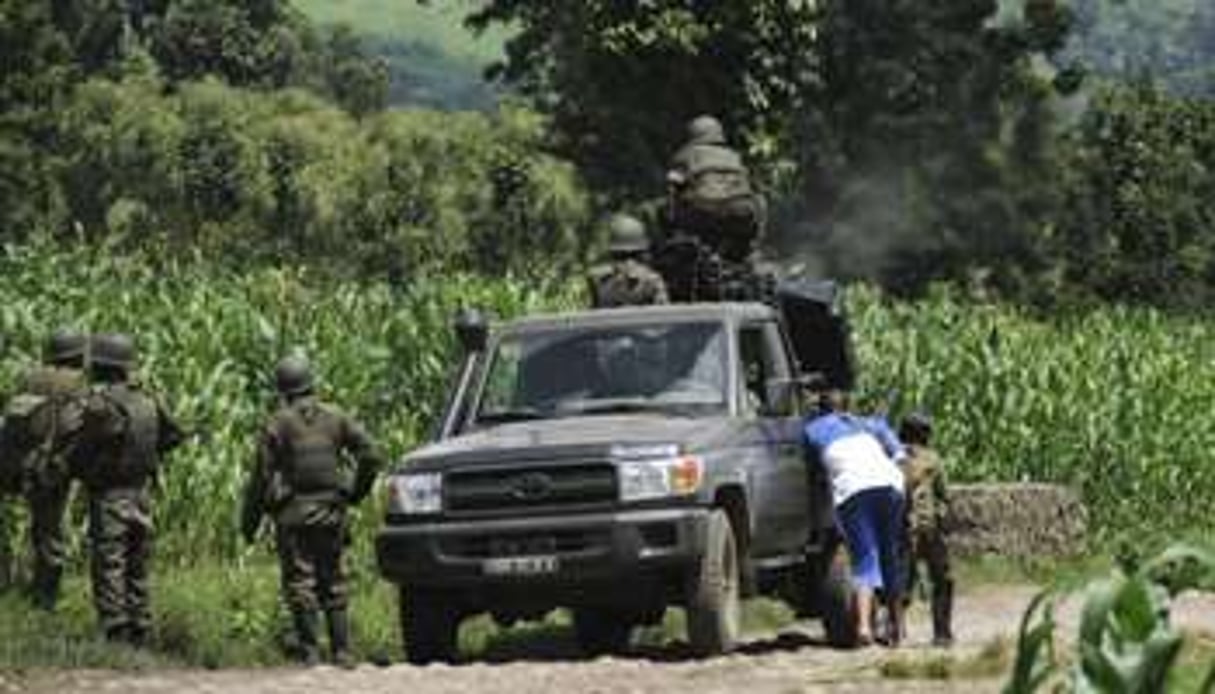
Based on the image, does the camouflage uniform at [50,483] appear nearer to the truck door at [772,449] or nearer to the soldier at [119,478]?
the soldier at [119,478]

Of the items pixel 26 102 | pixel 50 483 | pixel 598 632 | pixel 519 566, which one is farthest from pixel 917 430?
pixel 26 102

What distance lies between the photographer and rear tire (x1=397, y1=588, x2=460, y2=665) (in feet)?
39.5

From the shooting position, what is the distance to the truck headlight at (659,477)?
11.5m

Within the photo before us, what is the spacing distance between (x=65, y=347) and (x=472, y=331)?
2.88m

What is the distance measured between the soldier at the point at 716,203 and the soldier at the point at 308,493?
11.1 ft

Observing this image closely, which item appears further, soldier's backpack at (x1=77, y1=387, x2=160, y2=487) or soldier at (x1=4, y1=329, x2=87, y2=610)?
soldier at (x1=4, y1=329, x2=87, y2=610)

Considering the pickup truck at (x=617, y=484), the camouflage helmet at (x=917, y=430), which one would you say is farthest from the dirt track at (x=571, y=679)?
the camouflage helmet at (x=917, y=430)

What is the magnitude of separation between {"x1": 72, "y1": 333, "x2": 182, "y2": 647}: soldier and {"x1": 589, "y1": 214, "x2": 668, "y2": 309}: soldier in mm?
2896

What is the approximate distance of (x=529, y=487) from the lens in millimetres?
11602

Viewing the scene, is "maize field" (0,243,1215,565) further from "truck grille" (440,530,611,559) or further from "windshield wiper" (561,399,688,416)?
"truck grille" (440,530,611,559)

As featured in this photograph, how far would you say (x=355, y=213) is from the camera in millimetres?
77625

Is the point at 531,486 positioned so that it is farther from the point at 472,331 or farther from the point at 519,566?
the point at 472,331

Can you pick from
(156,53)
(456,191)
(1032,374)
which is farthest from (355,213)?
(1032,374)

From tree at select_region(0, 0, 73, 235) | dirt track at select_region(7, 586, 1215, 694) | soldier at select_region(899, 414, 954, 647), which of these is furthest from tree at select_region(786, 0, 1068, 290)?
dirt track at select_region(7, 586, 1215, 694)
